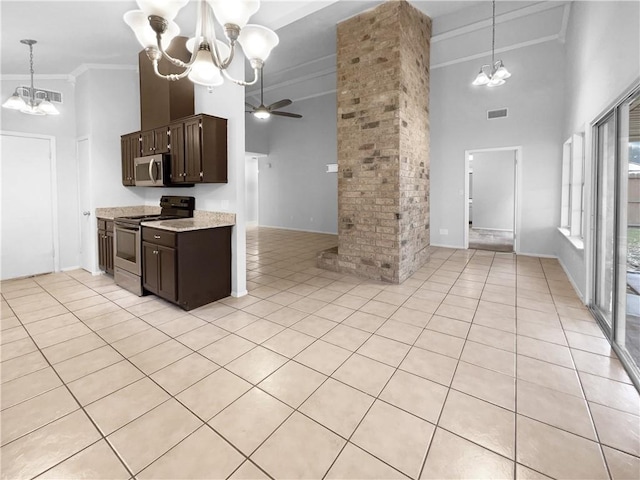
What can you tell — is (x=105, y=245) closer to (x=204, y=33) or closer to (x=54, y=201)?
(x=54, y=201)

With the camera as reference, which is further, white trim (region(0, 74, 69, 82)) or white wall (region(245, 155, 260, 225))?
white wall (region(245, 155, 260, 225))

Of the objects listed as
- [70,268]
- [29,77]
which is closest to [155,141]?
[29,77]

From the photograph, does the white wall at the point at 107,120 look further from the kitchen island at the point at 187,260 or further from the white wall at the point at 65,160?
the kitchen island at the point at 187,260

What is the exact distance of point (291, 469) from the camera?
1.42 m

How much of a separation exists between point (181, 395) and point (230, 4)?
2.44 meters

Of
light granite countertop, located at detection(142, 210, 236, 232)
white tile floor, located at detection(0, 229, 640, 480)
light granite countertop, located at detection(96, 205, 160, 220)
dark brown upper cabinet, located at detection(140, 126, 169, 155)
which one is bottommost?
white tile floor, located at detection(0, 229, 640, 480)

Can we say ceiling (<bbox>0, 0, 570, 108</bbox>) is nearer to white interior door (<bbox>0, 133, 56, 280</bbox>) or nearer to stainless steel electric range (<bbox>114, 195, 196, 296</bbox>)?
white interior door (<bbox>0, 133, 56, 280</bbox>)

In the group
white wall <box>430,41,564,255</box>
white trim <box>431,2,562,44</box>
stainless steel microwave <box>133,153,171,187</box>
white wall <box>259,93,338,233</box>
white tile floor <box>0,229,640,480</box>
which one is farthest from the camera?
white wall <box>259,93,338,233</box>

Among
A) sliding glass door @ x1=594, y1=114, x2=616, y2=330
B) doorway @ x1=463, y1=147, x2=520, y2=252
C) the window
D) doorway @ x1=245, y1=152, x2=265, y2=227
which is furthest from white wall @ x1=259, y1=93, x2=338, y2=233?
sliding glass door @ x1=594, y1=114, x2=616, y2=330

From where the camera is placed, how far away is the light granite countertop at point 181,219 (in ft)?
11.0

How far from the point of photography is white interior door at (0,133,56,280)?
14.3 ft

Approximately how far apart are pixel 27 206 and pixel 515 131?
8211 mm

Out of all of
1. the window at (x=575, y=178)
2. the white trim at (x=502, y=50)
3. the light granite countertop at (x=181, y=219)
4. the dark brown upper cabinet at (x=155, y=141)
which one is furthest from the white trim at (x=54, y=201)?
the window at (x=575, y=178)

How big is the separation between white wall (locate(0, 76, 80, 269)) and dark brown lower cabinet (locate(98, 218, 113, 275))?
0.71 meters
